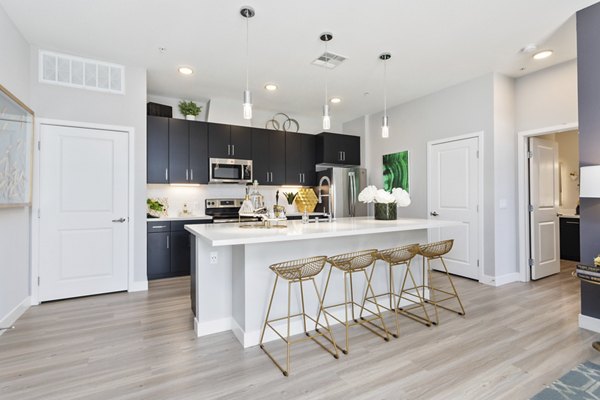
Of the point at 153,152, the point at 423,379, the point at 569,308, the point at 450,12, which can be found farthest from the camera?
the point at 153,152

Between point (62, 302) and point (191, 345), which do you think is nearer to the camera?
point (191, 345)

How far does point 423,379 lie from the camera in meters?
2.01

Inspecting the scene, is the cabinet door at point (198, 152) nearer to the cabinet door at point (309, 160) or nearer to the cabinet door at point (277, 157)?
the cabinet door at point (277, 157)

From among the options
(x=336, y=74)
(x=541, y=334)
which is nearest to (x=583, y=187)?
(x=541, y=334)

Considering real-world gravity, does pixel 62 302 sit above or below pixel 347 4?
below

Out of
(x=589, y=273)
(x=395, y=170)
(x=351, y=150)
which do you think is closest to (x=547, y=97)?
(x=395, y=170)

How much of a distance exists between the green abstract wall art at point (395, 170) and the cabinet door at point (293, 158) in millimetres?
1607

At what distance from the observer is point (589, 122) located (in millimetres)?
2771

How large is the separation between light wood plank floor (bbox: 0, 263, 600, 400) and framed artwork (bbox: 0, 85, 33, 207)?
122cm

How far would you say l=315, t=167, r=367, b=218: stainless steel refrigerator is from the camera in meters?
5.77

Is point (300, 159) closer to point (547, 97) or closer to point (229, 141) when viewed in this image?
point (229, 141)

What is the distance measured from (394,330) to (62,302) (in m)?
3.61

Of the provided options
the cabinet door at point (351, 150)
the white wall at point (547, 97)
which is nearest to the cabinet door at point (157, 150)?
the cabinet door at point (351, 150)

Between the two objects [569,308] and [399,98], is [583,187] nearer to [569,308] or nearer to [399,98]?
[569,308]
